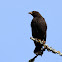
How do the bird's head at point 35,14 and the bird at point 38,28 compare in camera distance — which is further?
the bird's head at point 35,14

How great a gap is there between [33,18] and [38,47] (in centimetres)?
121

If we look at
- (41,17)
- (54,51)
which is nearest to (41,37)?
(41,17)

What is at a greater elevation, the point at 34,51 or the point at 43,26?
the point at 43,26

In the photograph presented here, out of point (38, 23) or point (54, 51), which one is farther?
point (38, 23)

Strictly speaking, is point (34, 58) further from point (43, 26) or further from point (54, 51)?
point (43, 26)

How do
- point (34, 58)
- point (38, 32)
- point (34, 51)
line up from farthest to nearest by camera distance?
point (38, 32) < point (34, 51) < point (34, 58)

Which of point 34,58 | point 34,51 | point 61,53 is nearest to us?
point 61,53

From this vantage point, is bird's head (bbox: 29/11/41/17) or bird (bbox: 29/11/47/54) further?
bird's head (bbox: 29/11/41/17)

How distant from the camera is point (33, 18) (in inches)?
289

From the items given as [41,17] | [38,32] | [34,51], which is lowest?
[34,51]

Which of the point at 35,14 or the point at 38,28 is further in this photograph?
the point at 35,14

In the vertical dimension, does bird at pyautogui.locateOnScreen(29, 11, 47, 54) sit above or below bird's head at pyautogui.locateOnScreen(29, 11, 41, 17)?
below

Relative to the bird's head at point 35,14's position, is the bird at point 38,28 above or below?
below

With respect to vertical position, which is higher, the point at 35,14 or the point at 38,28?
the point at 35,14
